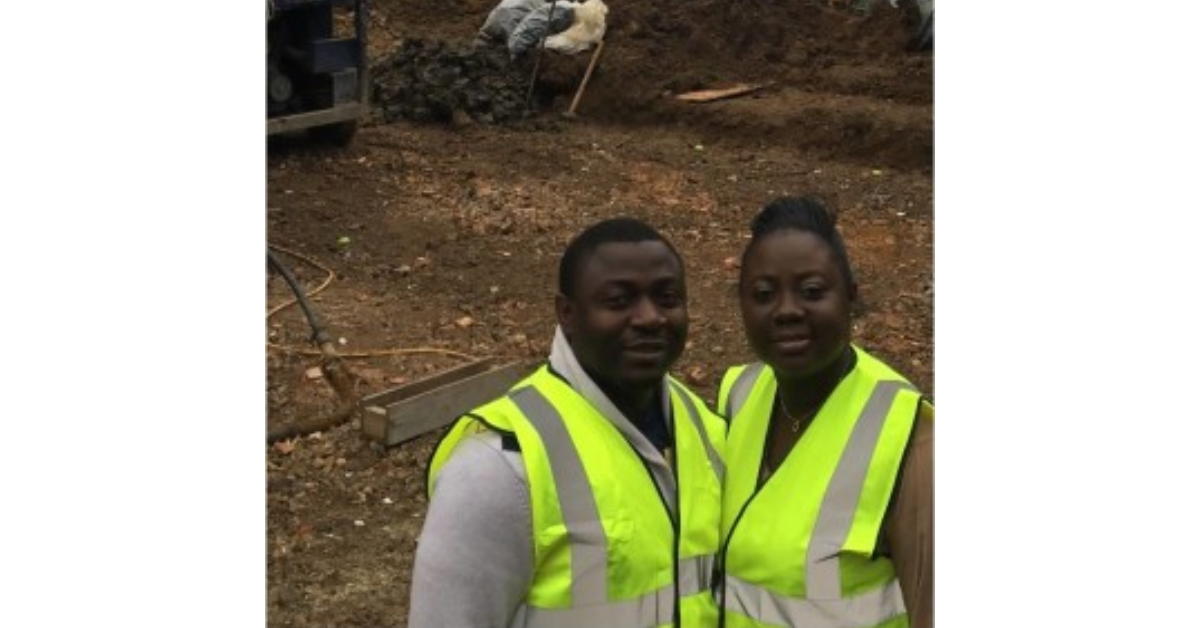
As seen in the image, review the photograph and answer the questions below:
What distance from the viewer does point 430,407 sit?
6625 mm

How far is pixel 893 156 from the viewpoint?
43.2ft

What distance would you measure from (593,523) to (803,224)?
0.66 m

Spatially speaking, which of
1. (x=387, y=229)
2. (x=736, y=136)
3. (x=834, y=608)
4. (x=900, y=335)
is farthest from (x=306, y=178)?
(x=834, y=608)

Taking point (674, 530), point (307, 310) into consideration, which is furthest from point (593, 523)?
point (307, 310)

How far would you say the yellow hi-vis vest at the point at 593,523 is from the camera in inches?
95.8

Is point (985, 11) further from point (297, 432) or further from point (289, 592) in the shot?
point (297, 432)

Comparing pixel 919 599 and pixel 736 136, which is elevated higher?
pixel 736 136

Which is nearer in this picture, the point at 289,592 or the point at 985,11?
the point at 985,11

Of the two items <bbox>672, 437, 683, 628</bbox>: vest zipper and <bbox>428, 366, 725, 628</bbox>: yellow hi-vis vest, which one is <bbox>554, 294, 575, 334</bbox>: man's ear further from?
<bbox>672, 437, 683, 628</bbox>: vest zipper

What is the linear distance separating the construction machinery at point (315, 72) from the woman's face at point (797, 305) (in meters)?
9.30

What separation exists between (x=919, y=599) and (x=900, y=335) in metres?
6.31

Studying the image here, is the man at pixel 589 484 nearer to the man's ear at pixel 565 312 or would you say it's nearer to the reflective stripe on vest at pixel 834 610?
the man's ear at pixel 565 312

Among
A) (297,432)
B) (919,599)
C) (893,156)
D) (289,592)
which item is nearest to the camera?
(919,599)

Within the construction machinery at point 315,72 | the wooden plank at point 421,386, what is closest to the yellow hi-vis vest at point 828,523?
the wooden plank at point 421,386
